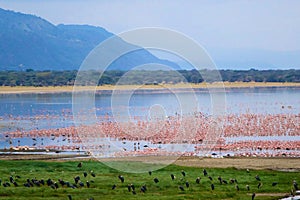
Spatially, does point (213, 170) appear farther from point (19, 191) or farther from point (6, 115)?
point (6, 115)

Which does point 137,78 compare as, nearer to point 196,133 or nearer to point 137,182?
point 196,133

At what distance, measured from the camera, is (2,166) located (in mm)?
37625

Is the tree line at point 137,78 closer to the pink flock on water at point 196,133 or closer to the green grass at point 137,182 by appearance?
the pink flock on water at point 196,133

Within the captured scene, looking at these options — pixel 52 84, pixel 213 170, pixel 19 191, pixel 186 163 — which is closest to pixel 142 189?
pixel 19 191

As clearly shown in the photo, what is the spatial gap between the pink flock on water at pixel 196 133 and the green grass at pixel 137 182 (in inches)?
337

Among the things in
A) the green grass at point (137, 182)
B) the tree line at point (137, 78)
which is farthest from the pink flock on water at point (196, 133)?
the tree line at point (137, 78)

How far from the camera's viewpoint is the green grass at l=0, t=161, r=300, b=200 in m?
28.5

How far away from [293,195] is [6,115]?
59.8 metres

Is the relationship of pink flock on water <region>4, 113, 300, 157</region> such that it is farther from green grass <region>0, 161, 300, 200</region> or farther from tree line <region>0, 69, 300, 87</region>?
tree line <region>0, 69, 300, 87</region>

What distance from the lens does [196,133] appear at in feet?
180

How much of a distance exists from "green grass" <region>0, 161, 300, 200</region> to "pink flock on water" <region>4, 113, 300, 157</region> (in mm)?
8547

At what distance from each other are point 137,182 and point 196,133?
24003 mm

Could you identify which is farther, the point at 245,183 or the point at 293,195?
the point at 245,183

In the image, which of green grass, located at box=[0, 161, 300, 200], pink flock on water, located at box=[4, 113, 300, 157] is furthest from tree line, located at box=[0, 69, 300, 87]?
green grass, located at box=[0, 161, 300, 200]
